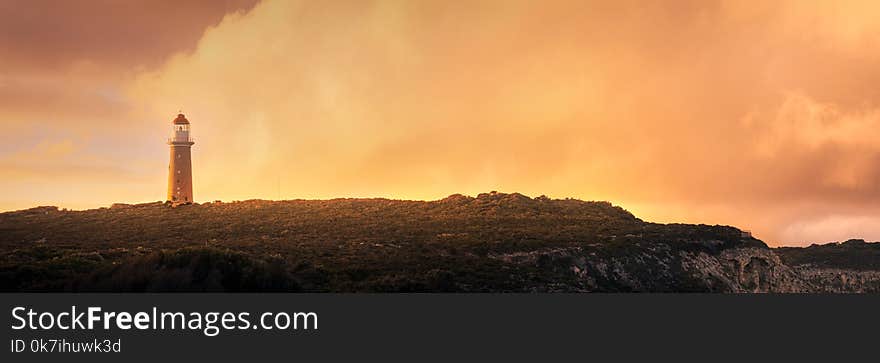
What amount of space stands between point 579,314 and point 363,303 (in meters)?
8.79

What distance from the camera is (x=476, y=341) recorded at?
3234 cm

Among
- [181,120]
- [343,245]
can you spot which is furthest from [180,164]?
[343,245]

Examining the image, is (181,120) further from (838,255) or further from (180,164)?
(838,255)

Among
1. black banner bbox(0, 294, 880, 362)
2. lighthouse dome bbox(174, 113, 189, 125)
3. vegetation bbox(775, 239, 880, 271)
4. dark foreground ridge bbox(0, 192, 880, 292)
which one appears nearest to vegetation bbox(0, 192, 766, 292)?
dark foreground ridge bbox(0, 192, 880, 292)

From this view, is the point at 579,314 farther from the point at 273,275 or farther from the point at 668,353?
the point at 273,275

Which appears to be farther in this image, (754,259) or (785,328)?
(754,259)

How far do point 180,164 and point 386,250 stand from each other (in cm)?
3883

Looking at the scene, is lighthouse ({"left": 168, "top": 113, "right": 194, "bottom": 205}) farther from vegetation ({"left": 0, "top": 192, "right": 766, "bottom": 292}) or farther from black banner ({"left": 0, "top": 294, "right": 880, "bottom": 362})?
black banner ({"left": 0, "top": 294, "right": 880, "bottom": 362})

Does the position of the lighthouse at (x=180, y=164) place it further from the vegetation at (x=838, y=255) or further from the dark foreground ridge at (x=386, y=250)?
the vegetation at (x=838, y=255)

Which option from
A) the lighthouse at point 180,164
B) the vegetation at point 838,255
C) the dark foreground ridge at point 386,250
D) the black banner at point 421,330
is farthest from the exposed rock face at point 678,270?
the lighthouse at point 180,164

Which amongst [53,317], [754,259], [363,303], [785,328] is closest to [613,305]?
[785,328]

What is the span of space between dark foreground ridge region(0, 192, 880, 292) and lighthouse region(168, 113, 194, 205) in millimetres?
1731

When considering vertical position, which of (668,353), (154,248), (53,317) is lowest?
(668,353)

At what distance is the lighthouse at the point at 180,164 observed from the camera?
86.7m
